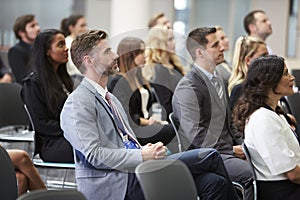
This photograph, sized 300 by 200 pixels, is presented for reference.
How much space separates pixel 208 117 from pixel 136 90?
3.49 feet

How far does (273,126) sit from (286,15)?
6562 millimetres

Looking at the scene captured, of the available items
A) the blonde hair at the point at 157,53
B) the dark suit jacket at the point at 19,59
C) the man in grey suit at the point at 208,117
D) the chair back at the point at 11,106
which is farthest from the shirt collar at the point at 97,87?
the dark suit jacket at the point at 19,59

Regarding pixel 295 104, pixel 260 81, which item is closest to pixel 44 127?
pixel 260 81

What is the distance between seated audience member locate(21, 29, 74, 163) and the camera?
13.3ft

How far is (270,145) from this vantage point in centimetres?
333

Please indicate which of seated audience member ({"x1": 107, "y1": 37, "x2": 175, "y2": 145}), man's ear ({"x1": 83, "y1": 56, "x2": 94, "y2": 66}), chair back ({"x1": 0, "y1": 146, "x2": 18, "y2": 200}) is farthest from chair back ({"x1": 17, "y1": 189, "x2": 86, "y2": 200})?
seated audience member ({"x1": 107, "y1": 37, "x2": 175, "y2": 145})

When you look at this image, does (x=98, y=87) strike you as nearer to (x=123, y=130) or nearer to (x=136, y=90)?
(x=123, y=130)

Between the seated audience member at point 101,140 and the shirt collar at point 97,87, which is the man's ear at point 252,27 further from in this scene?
the shirt collar at point 97,87

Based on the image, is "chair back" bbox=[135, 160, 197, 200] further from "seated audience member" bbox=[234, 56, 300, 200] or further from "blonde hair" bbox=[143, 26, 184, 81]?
"blonde hair" bbox=[143, 26, 184, 81]

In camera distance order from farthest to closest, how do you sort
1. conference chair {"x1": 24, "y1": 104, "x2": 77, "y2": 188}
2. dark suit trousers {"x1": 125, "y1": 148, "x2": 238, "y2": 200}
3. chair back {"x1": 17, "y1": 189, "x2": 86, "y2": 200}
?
conference chair {"x1": 24, "y1": 104, "x2": 77, "y2": 188}
dark suit trousers {"x1": 125, "y1": 148, "x2": 238, "y2": 200}
chair back {"x1": 17, "y1": 189, "x2": 86, "y2": 200}

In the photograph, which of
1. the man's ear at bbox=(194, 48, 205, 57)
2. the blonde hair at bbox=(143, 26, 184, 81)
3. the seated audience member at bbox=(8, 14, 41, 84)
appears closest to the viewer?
the man's ear at bbox=(194, 48, 205, 57)

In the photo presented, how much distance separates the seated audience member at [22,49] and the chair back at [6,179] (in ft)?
10.3

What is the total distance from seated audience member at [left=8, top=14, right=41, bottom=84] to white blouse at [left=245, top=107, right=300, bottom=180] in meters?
3.05

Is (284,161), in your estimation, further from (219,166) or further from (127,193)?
(127,193)
